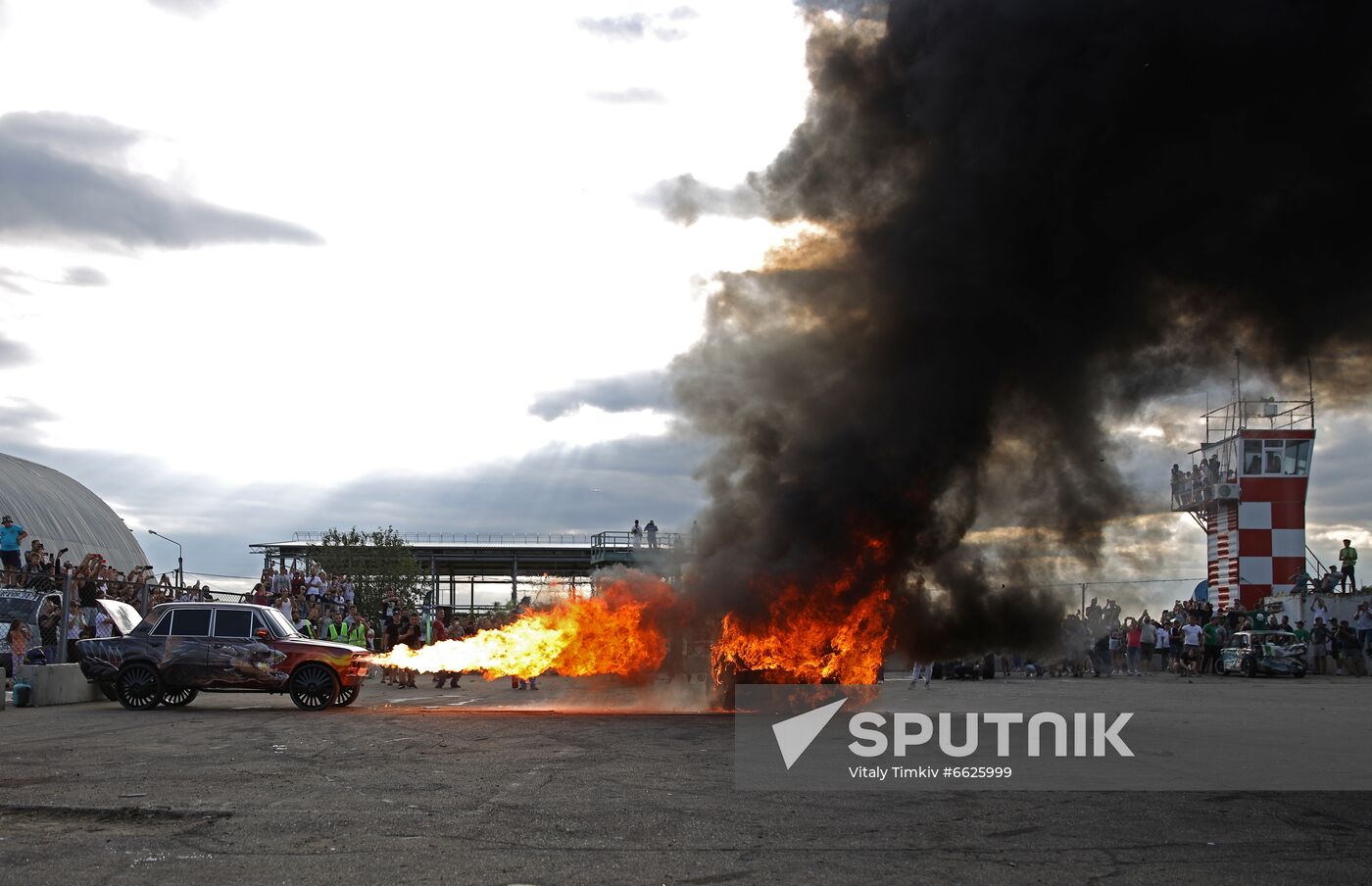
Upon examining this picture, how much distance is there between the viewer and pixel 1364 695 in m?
24.3

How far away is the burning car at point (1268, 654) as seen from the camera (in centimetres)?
3506

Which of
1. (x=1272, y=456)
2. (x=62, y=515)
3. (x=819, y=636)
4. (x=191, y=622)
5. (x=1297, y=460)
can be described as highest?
(x=1272, y=456)

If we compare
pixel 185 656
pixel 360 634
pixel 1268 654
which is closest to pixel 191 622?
pixel 185 656

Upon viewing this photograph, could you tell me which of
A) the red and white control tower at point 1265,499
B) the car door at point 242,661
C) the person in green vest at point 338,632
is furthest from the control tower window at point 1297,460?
the car door at point 242,661

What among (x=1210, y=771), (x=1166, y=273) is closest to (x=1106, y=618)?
(x=1166, y=273)

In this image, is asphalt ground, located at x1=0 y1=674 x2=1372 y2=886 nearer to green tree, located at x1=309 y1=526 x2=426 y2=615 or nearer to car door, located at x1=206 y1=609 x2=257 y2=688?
car door, located at x1=206 y1=609 x2=257 y2=688

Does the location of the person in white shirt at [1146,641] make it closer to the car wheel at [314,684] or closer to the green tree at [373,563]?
the car wheel at [314,684]

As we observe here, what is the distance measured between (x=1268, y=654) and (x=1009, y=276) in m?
24.2

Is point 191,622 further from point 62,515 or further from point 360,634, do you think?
point 62,515

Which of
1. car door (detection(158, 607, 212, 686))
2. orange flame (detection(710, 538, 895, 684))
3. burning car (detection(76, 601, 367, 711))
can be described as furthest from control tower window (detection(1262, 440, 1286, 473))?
car door (detection(158, 607, 212, 686))

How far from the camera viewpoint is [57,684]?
68.5 ft

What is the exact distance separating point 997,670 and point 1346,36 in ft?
89.3

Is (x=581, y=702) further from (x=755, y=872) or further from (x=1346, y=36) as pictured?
(x=1346, y=36)

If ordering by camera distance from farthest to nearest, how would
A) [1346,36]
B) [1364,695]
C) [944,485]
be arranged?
[1364,695], [944,485], [1346,36]
